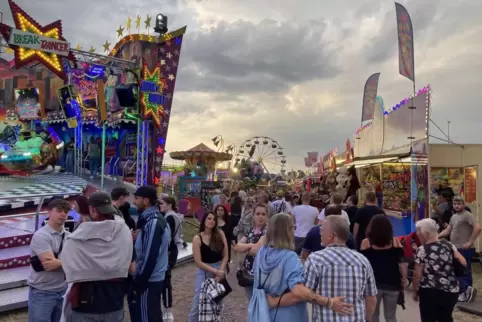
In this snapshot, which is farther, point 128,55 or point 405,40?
point 128,55

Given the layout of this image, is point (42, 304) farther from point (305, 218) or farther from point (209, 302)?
point (305, 218)

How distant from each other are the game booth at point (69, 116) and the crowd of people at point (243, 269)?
108 inches

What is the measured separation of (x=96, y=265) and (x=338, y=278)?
160 cm

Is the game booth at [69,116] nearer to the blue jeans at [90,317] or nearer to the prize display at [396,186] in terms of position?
the blue jeans at [90,317]

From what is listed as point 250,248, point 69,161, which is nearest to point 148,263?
point 250,248

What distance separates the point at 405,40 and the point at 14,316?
10.2 meters

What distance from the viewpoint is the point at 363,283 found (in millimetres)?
2838

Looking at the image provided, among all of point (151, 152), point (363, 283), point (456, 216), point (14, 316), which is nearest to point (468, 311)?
point (456, 216)

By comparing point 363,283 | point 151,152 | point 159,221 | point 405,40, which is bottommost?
point 363,283

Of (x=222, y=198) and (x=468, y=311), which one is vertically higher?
(x=222, y=198)

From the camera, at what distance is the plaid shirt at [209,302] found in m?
4.29

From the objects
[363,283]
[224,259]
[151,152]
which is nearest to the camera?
[363,283]

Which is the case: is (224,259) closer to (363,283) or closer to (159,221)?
(159,221)

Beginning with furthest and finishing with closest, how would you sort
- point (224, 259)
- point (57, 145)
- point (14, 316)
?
point (57, 145) → point (14, 316) → point (224, 259)
